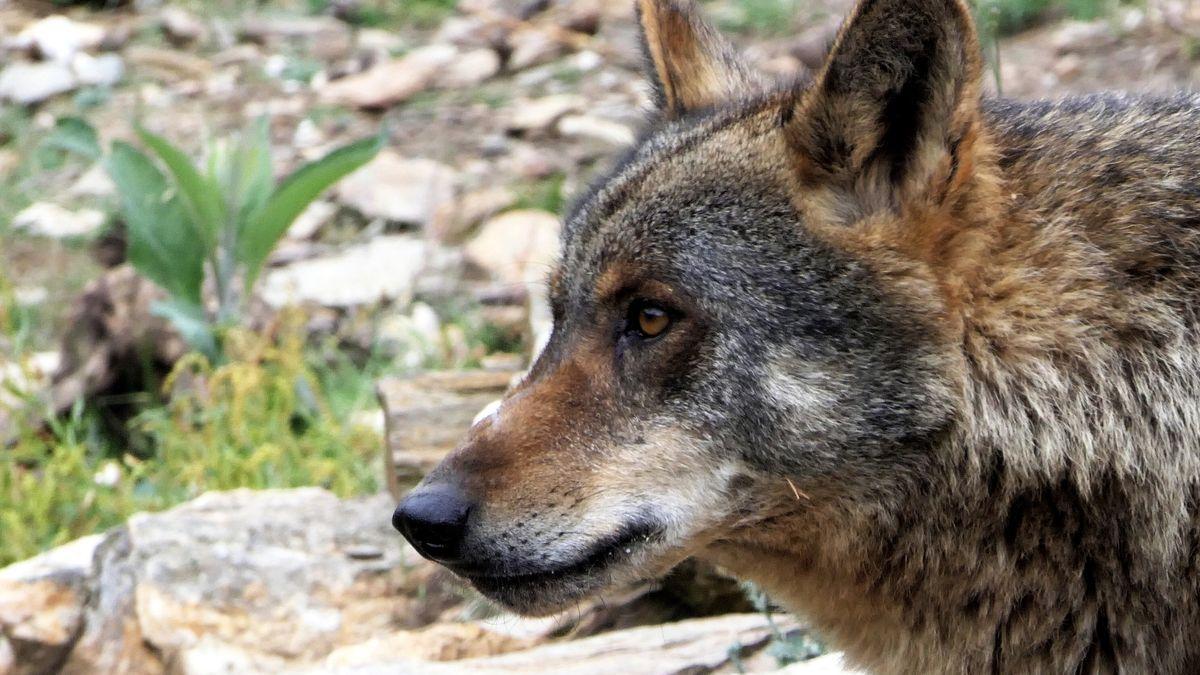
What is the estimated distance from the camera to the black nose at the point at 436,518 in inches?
129

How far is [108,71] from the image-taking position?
11.0 metres

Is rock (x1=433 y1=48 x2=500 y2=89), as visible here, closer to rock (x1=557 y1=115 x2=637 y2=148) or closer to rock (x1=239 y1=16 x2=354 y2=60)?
rock (x1=239 y1=16 x2=354 y2=60)

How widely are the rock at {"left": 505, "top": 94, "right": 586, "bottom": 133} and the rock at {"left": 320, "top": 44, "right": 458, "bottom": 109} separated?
0.85 meters

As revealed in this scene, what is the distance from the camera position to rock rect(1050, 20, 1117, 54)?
356 inches

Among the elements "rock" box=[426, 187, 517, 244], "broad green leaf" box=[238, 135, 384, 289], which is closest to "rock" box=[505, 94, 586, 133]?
"rock" box=[426, 187, 517, 244]

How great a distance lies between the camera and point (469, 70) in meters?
10.8

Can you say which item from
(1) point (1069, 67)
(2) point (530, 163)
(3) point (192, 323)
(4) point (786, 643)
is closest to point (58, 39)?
(2) point (530, 163)

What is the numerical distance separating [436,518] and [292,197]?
3817 mm

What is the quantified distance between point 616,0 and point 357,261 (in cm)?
424

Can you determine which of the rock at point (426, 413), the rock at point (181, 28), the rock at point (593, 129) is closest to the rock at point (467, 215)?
the rock at point (593, 129)

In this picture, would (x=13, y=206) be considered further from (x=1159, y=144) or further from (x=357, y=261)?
(x=1159, y=144)

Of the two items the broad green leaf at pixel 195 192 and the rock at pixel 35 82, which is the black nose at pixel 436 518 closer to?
the broad green leaf at pixel 195 192

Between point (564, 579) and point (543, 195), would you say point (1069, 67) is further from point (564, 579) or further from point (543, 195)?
point (564, 579)

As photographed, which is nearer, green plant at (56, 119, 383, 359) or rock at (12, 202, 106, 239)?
green plant at (56, 119, 383, 359)
